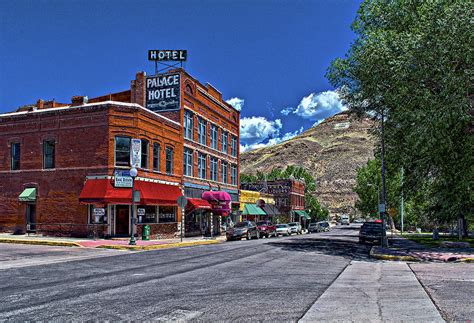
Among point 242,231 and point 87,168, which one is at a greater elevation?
point 87,168

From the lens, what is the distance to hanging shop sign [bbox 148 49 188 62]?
135ft

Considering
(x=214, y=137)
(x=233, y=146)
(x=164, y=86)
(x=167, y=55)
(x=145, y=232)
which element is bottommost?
(x=145, y=232)

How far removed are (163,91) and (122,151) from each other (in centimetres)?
958

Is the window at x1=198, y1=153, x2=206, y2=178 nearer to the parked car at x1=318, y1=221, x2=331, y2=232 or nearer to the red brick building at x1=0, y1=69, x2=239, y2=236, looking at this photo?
the red brick building at x1=0, y1=69, x2=239, y2=236

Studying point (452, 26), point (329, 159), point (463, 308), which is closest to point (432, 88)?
point (452, 26)

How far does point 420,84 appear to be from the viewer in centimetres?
2344

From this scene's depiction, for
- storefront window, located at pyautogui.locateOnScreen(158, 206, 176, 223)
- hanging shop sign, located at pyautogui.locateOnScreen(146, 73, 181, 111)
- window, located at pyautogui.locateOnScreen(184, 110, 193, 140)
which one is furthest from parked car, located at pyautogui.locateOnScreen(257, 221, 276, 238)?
hanging shop sign, located at pyautogui.locateOnScreen(146, 73, 181, 111)

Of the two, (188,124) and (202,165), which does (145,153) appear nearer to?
(188,124)

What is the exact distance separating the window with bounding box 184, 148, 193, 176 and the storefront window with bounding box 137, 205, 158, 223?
6.96 metres

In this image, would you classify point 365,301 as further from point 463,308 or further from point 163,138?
point 163,138

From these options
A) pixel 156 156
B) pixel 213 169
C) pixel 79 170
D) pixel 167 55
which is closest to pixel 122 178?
pixel 79 170

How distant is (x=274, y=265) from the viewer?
661 inches

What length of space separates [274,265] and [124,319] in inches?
380

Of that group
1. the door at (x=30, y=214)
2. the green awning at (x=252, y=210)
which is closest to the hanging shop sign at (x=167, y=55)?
the door at (x=30, y=214)
